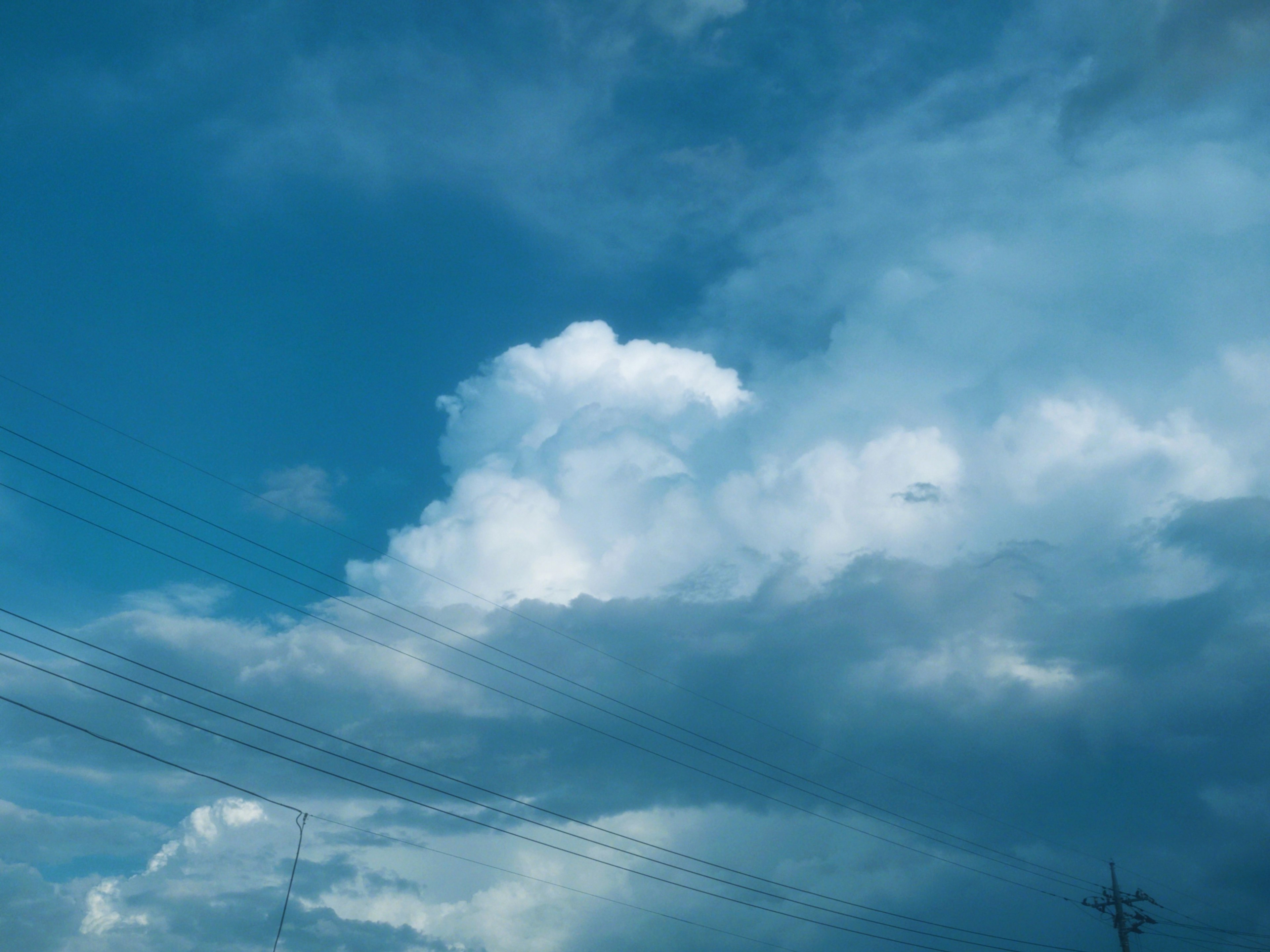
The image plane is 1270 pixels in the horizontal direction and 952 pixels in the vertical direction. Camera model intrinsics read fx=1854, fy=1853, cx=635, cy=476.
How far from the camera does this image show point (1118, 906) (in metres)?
192

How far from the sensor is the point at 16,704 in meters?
139

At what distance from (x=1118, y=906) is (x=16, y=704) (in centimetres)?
11370

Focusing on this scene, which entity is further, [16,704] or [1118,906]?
[1118,906]
